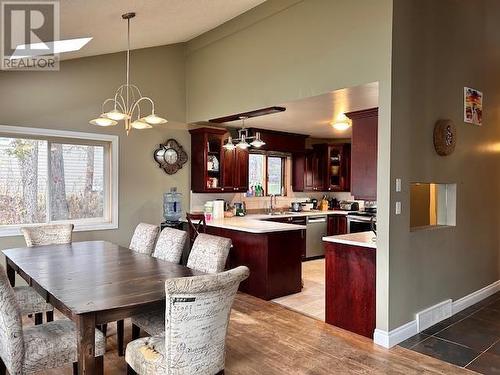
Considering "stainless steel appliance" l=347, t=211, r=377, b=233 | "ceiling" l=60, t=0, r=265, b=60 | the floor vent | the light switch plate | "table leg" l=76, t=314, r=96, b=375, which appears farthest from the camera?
"stainless steel appliance" l=347, t=211, r=377, b=233

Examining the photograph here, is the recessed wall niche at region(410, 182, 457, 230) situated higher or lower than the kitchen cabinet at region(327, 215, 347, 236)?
higher

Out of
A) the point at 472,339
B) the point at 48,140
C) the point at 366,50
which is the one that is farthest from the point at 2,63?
the point at 472,339

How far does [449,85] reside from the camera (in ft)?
13.0

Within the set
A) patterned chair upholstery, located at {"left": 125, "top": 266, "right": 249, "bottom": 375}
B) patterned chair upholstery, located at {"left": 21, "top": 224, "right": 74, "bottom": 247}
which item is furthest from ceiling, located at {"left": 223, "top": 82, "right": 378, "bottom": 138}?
patterned chair upholstery, located at {"left": 21, "top": 224, "right": 74, "bottom": 247}

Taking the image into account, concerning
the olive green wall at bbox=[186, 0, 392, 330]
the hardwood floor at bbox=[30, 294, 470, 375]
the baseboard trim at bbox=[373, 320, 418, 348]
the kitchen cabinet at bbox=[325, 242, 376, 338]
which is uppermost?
the olive green wall at bbox=[186, 0, 392, 330]

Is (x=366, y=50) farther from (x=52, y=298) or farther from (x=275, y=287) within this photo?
(x=52, y=298)

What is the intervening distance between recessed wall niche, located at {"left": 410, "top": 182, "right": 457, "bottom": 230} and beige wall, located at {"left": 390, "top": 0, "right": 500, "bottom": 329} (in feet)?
0.33

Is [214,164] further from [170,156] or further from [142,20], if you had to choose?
[142,20]

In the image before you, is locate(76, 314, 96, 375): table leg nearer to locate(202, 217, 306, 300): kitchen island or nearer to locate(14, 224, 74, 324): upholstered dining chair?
locate(14, 224, 74, 324): upholstered dining chair

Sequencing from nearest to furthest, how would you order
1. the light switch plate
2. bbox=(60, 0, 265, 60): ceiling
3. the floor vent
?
bbox=(60, 0, 265, 60): ceiling, the light switch plate, the floor vent

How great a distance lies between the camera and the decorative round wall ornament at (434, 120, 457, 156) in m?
3.79

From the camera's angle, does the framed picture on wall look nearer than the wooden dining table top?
No

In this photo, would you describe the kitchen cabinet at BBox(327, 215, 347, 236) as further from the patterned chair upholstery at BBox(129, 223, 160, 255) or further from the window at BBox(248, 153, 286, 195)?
the patterned chair upholstery at BBox(129, 223, 160, 255)

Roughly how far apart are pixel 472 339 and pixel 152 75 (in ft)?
16.5
